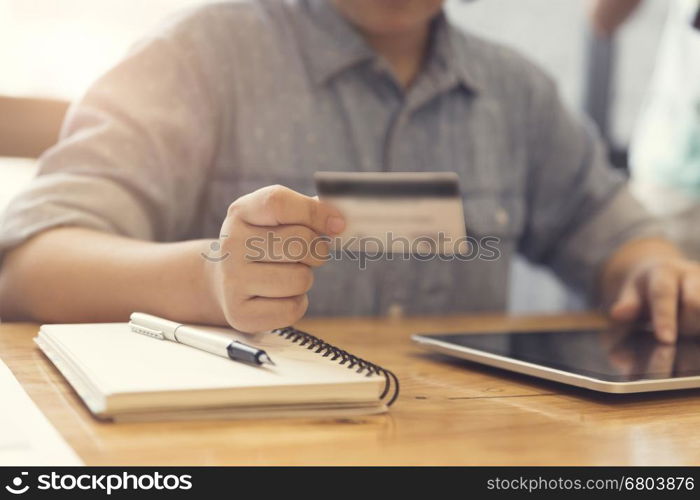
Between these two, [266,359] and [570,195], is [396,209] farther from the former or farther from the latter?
[570,195]

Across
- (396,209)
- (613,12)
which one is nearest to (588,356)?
(396,209)

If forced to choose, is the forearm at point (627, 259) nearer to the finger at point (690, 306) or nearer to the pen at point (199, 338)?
the finger at point (690, 306)

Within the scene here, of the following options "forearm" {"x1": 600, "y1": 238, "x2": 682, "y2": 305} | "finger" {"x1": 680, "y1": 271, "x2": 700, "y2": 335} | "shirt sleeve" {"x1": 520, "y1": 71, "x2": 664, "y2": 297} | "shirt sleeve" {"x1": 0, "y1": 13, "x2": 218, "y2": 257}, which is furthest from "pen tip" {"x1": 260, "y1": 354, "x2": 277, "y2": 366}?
"shirt sleeve" {"x1": 520, "y1": 71, "x2": 664, "y2": 297}

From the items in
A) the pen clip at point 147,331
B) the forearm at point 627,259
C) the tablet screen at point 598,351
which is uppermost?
the pen clip at point 147,331

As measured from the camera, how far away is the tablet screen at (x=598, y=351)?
1.70 feet

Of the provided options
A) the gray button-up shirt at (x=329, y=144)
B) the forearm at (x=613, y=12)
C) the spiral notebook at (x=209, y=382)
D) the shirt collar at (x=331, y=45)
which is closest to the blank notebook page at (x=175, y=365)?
the spiral notebook at (x=209, y=382)

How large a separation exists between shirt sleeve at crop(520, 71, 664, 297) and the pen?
763mm

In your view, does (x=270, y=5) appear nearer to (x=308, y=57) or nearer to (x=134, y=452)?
(x=308, y=57)

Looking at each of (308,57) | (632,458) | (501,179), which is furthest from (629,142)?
(632,458)

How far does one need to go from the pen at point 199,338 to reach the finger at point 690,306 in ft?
1.60

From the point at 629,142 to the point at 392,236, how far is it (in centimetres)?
135

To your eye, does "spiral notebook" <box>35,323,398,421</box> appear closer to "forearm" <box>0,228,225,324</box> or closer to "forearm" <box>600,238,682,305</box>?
"forearm" <box>0,228,225,324</box>

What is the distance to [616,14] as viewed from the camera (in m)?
1.32

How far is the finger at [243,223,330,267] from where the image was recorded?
0.46 m
